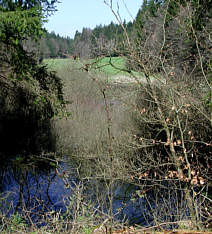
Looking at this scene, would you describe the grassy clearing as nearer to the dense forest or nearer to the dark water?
the dense forest

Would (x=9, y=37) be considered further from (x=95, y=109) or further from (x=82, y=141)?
(x=95, y=109)

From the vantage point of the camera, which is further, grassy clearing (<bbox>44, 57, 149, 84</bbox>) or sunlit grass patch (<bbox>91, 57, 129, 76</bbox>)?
sunlit grass patch (<bbox>91, 57, 129, 76</bbox>)

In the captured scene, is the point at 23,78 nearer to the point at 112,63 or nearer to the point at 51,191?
the point at 112,63

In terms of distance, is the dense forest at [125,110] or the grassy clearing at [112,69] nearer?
the grassy clearing at [112,69]

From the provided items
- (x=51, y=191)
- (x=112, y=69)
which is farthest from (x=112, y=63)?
(x=51, y=191)

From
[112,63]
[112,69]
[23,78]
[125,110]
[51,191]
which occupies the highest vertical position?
[112,69]

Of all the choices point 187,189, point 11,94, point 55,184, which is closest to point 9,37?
point 11,94

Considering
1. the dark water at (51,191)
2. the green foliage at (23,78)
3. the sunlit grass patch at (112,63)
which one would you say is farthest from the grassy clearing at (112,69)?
the dark water at (51,191)

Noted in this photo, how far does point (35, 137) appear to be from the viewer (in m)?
14.5

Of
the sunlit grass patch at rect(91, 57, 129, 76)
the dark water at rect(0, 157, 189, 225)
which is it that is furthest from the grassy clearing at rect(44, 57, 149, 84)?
the dark water at rect(0, 157, 189, 225)

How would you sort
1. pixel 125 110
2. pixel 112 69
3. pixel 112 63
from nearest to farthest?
pixel 112 63
pixel 112 69
pixel 125 110

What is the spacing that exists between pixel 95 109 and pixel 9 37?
32.9 feet

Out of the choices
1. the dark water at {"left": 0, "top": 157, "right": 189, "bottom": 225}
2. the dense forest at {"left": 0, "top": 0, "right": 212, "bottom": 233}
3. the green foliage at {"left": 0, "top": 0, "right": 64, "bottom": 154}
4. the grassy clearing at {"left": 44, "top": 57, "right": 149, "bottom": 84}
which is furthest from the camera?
the dark water at {"left": 0, "top": 157, "right": 189, "bottom": 225}

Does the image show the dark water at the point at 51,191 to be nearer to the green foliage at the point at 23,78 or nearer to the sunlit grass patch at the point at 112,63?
the green foliage at the point at 23,78
